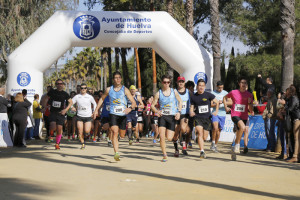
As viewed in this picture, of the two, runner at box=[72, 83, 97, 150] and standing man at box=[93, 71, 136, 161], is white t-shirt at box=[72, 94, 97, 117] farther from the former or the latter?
standing man at box=[93, 71, 136, 161]

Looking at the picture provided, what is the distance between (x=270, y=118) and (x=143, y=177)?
20.3ft

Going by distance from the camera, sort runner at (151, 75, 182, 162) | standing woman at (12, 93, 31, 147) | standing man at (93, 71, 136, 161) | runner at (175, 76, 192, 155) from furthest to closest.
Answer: standing woman at (12, 93, 31, 147) → runner at (175, 76, 192, 155) → runner at (151, 75, 182, 162) → standing man at (93, 71, 136, 161)

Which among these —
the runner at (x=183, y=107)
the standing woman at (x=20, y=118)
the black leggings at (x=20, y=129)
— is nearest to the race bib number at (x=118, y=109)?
the runner at (x=183, y=107)

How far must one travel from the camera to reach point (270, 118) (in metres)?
13.6

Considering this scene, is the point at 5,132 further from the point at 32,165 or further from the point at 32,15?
the point at 32,15

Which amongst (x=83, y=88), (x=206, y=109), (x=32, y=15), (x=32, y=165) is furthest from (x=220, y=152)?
(x=32, y=15)

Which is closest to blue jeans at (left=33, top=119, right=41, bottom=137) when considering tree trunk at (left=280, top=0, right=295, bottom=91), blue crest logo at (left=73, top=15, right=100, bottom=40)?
blue crest logo at (left=73, top=15, right=100, bottom=40)

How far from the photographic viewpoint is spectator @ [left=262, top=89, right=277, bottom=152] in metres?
13.4

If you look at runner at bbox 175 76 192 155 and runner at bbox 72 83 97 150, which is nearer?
runner at bbox 175 76 192 155

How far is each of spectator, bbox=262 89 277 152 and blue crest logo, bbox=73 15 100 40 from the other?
7.84 m

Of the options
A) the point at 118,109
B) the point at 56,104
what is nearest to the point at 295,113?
the point at 118,109

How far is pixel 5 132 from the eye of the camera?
15750mm

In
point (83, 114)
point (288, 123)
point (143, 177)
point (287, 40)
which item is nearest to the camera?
point (143, 177)

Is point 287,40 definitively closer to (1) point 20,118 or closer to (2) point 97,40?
(2) point 97,40
